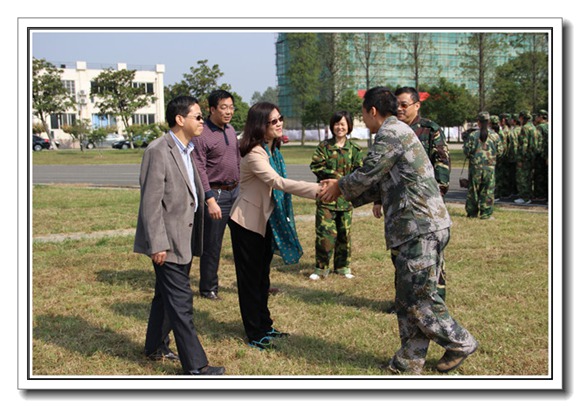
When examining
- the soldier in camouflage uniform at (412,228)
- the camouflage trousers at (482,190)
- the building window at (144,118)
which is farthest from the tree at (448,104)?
the soldier in camouflage uniform at (412,228)

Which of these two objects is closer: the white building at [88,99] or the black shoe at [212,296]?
the black shoe at [212,296]

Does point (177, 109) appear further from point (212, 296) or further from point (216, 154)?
point (212, 296)

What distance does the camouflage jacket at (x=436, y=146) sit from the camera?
6.01 meters

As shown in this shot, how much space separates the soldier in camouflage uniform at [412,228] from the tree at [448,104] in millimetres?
42982

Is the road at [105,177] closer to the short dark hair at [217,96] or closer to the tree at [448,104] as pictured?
the short dark hair at [217,96]

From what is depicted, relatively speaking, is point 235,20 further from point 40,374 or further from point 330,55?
point 330,55

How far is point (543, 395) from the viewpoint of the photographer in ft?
13.5

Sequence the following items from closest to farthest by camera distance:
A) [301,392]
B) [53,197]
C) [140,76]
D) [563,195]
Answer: [301,392] → [563,195] → [53,197] → [140,76]

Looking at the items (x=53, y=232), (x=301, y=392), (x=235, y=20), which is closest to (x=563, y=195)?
(x=301, y=392)

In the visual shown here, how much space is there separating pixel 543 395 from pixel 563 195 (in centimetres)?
138

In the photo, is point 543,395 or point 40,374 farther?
point 40,374

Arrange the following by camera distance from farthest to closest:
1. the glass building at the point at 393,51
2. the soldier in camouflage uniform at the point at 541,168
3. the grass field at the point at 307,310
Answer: the glass building at the point at 393,51 < the soldier in camouflage uniform at the point at 541,168 < the grass field at the point at 307,310

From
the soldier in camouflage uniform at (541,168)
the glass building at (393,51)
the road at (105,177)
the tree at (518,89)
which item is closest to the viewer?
the soldier in camouflage uniform at (541,168)

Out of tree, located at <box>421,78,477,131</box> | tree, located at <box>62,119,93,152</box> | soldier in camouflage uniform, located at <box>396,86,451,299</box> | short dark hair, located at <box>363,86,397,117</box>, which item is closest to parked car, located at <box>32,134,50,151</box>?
tree, located at <box>62,119,93,152</box>
